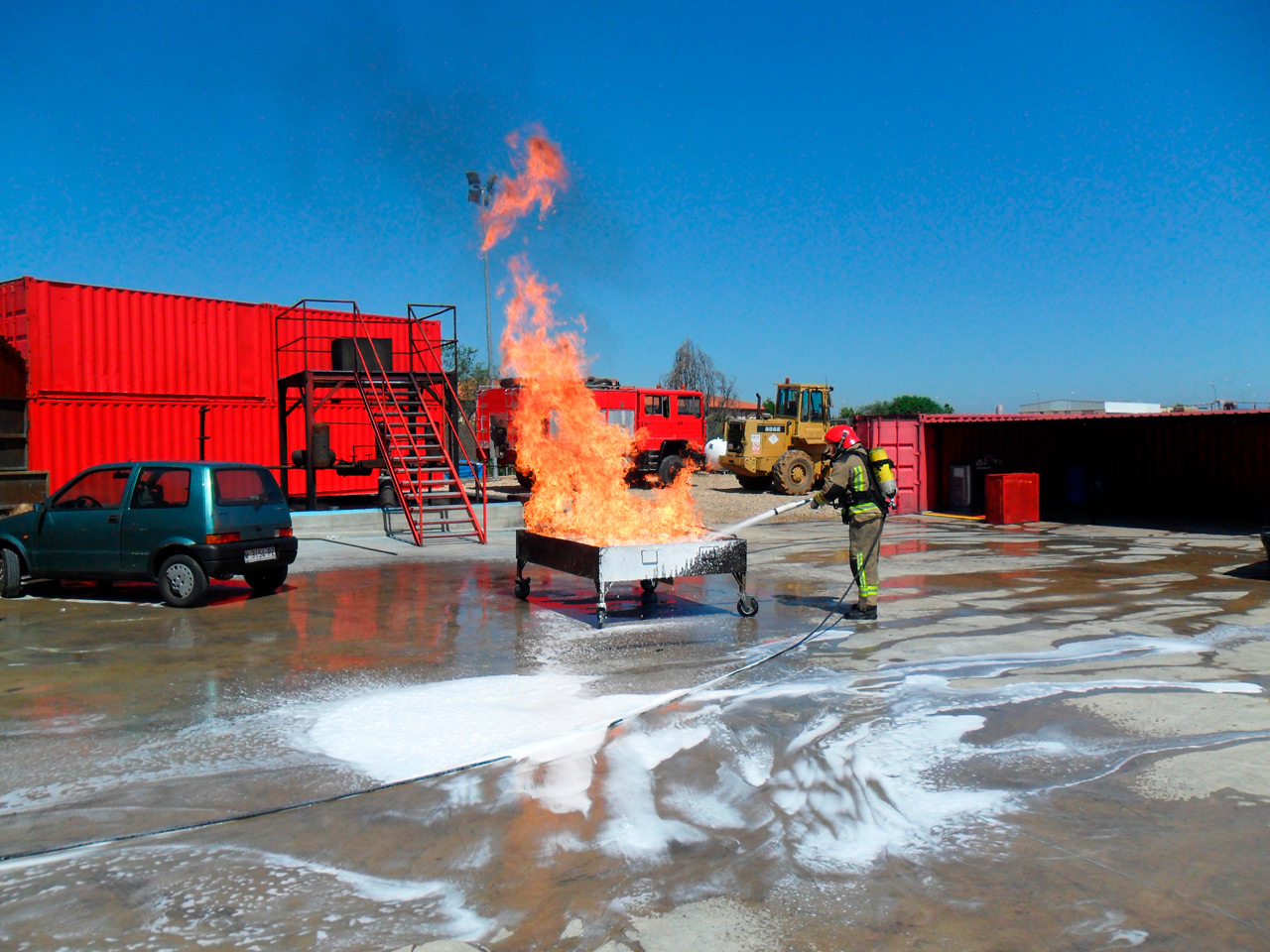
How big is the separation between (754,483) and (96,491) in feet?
61.2

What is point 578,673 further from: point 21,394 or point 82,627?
point 21,394

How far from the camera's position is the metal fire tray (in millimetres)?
8367

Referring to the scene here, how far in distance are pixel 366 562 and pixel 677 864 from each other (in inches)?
420

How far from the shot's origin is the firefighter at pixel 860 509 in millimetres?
9148

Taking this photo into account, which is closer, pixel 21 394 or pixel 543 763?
pixel 543 763

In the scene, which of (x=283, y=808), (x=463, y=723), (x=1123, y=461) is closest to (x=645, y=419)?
(x=1123, y=461)

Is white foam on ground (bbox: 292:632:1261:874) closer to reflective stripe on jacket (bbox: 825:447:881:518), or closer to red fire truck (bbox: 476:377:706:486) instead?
reflective stripe on jacket (bbox: 825:447:881:518)

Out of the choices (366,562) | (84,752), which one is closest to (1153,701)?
(84,752)

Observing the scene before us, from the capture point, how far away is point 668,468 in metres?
27.1

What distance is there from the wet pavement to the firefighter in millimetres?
435

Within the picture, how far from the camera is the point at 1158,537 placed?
16531 millimetres

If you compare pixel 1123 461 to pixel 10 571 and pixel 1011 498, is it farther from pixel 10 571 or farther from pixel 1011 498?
pixel 10 571

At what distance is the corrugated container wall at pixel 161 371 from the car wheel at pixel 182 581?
7.94 m

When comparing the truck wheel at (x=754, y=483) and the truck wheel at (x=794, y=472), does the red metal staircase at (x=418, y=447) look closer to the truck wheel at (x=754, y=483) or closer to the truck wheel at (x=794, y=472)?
the truck wheel at (x=794, y=472)
